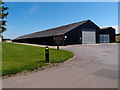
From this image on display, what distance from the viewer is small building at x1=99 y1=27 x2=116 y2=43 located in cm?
3734

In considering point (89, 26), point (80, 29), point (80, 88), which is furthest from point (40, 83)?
point (89, 26)

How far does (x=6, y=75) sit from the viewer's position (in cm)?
585

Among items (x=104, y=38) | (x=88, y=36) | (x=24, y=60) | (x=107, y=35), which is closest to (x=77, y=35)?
(x=88, y=36)

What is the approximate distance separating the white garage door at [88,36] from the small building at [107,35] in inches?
195

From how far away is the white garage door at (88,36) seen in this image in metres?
31.9

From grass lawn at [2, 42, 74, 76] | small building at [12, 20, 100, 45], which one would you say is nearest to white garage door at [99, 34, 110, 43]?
small building at [12, 20, 100, 45]

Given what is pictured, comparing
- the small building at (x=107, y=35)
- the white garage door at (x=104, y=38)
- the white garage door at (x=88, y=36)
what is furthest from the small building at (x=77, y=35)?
the small building at (x=107, y=35)

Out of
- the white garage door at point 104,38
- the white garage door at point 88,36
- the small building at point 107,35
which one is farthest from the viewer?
the small building at point 107,35

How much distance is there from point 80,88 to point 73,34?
86.4ft

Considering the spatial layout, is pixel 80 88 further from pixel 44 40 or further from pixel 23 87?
pixel 44 40

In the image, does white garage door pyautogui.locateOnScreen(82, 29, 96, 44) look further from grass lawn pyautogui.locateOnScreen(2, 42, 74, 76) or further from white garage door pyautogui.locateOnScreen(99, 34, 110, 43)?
grass lawn pyautogui.locateOnScreen(2, 42, 74, 76)

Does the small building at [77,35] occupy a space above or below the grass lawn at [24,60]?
above

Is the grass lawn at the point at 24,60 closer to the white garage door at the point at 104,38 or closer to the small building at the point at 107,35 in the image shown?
the white garage door at the point at 104,38

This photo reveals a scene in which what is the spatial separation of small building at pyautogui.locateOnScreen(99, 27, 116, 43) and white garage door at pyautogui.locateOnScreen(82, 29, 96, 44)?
16.2 ft
